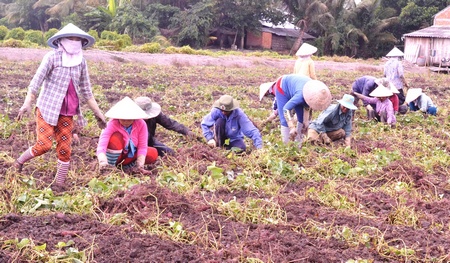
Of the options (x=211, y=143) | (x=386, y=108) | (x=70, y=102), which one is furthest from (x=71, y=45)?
(x=386, y=108)

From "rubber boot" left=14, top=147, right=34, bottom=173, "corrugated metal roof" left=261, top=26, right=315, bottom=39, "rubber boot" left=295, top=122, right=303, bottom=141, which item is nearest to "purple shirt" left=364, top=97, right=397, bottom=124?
"rubber boot" left=295, top=122, right=303, bottom=141

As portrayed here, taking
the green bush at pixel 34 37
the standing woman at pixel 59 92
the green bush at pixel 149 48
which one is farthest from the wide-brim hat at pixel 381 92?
the green bush at pixel 34 37

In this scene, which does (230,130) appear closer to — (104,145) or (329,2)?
(104,145)

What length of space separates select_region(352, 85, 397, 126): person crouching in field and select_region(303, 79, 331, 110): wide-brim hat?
9.21ft

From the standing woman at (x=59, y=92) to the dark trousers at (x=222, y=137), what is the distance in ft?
6.96

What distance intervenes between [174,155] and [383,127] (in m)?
3.97

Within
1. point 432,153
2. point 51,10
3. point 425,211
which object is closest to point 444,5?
point 51,10

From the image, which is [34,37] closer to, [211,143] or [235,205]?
[211,143]

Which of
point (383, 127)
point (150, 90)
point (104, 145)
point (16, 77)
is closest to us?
point (104, 145)

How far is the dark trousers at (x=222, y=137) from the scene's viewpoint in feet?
21.8

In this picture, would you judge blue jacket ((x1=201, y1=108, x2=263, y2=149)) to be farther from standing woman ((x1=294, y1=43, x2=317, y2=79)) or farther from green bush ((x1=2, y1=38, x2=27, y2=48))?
green bush ((x1=2, y1=38, x2=27, y2=48))

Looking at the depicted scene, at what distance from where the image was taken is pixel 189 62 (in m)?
20.8

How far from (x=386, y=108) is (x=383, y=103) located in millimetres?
105

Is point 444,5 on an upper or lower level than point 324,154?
upper
